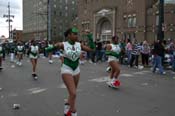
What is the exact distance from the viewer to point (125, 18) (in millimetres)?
60438

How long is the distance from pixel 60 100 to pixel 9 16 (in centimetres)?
7483

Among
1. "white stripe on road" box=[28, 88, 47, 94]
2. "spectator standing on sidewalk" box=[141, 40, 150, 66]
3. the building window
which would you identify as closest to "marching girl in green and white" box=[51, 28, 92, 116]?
"white stripe on road" box=[28, 88, 47, 94]

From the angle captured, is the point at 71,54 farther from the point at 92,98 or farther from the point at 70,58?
the point at 92,98

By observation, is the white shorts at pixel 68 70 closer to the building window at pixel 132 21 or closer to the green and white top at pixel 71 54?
the green and white top at pixel 71 54

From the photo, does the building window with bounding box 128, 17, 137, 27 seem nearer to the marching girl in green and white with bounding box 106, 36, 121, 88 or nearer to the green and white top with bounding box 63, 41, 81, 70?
the marching girl in green and white with bounding box 106, 36, 121, 88

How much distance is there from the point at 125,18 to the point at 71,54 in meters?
53.6

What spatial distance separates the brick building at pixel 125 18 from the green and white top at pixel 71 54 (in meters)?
40.2

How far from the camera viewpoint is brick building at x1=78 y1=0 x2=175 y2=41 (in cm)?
5175

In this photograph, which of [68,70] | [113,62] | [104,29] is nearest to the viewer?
[68,70]

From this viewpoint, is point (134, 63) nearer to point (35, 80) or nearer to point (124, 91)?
point (35, 80)

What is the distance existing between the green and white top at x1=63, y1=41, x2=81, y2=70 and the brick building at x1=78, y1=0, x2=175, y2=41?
4020 cm

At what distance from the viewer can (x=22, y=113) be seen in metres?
8.48

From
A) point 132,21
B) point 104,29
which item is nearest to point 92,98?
point 132,21

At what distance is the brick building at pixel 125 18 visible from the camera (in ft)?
170
